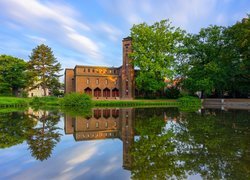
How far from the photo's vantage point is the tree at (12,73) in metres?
60.1

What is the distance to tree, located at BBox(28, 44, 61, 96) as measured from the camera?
5862 cm

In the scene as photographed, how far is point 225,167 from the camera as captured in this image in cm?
583

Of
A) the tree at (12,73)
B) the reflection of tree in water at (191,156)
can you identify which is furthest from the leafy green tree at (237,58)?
the tree at (12,73)

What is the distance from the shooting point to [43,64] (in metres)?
59.1

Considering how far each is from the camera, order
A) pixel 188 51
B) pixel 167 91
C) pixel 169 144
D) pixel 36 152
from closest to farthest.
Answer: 1. pixel 36 152
2. pixel 169 144
3. pixel 188 51
4. pixel 167 91

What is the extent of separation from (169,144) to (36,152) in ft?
15.1

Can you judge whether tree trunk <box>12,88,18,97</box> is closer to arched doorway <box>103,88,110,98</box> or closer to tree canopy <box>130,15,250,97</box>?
arched doorway <box>103,88,110,98</box>

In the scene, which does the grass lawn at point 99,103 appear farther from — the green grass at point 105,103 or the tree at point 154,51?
the tree at point 154,51

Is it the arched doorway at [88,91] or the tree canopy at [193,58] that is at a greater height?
the tree canopy at [193,58]

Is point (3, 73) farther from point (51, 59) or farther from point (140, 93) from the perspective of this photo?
point (140, 93)

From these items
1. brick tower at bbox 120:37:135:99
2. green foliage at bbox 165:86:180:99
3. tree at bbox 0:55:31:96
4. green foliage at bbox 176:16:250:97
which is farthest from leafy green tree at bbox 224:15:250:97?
tree at bbox 0:55:31:96

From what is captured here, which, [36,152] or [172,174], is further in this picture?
[36,152]

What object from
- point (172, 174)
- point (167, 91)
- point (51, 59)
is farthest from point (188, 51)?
point (172, 174)

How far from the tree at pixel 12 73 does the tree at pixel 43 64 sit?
8.95 feet
